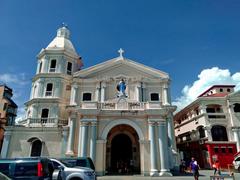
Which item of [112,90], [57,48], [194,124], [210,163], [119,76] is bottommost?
[210,163]

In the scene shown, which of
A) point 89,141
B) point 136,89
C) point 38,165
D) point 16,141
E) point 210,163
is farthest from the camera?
point 210,163

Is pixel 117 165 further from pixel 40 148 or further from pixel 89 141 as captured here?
pixel 40 148

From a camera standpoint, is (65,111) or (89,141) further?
(65,111)

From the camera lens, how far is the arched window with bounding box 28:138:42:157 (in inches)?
907

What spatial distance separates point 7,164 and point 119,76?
19.1 m

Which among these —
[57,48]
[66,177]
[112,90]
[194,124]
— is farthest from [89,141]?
[194,124]

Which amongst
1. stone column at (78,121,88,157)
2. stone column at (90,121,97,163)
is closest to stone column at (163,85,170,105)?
stone column at (90,121,97,163)

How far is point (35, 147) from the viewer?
23281mm

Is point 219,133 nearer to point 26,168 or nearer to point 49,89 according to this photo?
point 49,89

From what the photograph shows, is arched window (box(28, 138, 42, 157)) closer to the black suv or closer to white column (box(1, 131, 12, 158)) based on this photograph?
white column (box(1, 131, 12, 158))

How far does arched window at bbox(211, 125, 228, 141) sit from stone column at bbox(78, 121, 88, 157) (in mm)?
21015

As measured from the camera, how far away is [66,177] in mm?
10250

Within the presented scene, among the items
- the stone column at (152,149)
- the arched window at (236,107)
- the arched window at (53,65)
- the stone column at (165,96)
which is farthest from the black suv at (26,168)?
the arched window at (236,107)

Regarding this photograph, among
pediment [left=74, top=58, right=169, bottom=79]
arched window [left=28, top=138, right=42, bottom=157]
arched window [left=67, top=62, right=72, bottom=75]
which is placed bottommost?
arched window [left=28, top=138, right=42, bottom=157]
